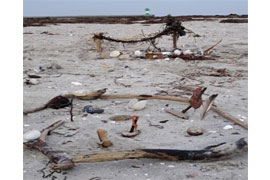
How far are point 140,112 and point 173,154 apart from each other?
1271 millimetres

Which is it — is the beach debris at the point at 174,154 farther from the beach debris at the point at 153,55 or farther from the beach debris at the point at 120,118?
the beach debris at the point at 153,55

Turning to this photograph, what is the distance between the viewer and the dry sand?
2.23 metres

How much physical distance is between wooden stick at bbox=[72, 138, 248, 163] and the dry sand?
0.17ft

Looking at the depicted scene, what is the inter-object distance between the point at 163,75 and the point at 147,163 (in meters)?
3.10

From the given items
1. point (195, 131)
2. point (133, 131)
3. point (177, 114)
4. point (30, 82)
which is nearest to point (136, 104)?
point (177, 114)

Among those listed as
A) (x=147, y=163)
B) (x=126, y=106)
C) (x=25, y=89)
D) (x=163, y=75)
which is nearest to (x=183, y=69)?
(x=163, y=75)

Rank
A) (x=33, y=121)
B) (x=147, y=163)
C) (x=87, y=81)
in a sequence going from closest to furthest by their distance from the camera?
(x=147, y=163) < (x=33, y=121) < (x=87, y=81)

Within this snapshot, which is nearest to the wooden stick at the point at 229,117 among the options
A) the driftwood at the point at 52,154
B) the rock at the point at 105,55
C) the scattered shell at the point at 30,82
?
the driftwood at the point at 52,154

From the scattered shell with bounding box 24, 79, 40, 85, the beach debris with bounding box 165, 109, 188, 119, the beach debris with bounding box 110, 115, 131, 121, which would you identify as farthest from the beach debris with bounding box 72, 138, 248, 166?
the scattered shell with bounding box 24, 79, 40, 85

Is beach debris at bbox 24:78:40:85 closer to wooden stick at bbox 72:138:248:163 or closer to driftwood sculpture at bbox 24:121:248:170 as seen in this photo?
driftwood sculpture at bbox 24:121:248:170

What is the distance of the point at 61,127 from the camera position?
3074 mm

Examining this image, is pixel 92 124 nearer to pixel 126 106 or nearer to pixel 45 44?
pixel 126 106

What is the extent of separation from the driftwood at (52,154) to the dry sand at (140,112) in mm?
55

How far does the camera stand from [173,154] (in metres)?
2.30
